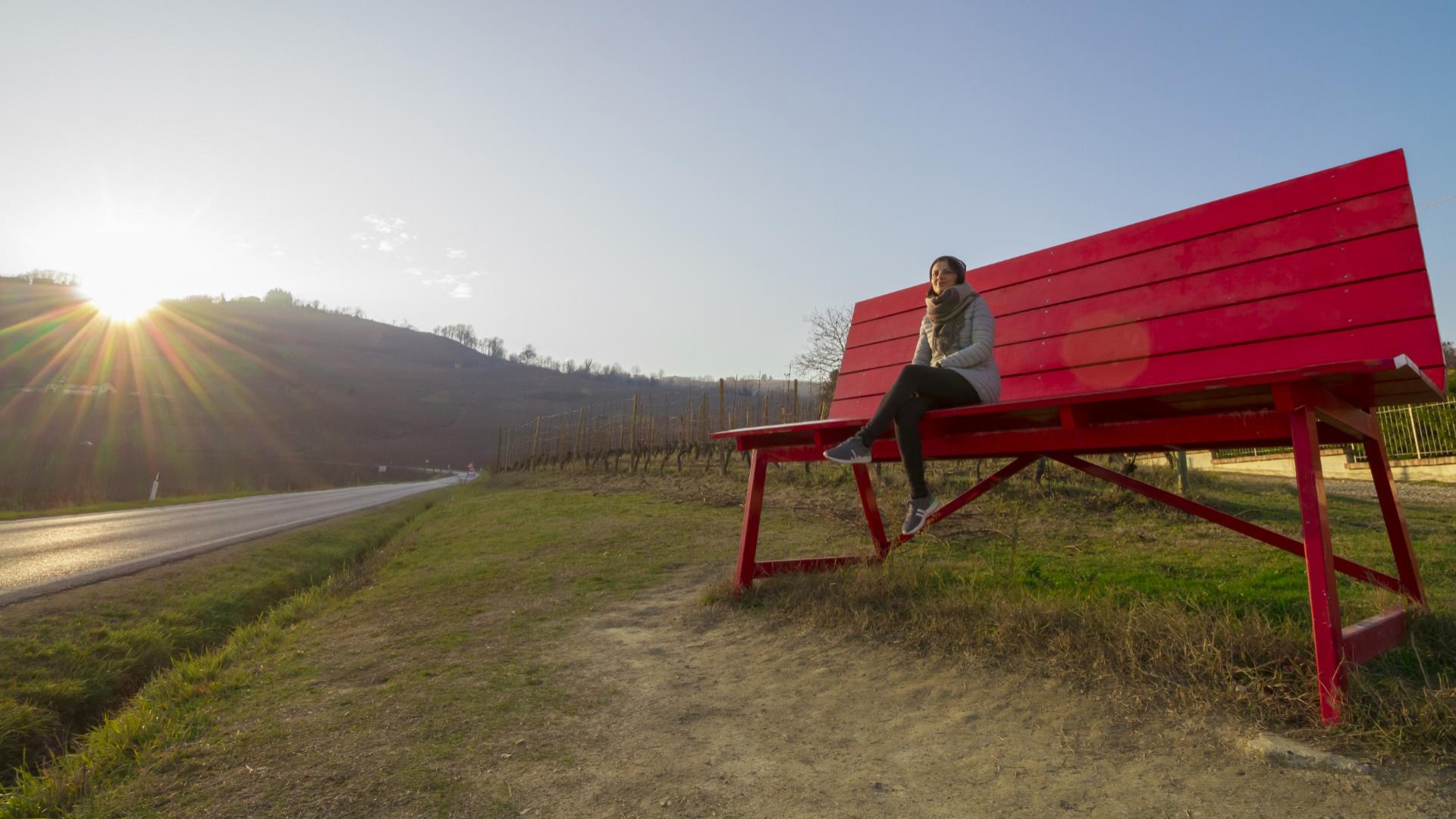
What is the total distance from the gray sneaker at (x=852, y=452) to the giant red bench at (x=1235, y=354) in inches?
10.8

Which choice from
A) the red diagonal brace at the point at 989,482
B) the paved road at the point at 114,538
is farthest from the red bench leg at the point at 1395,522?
the paved road at the point at 114,538

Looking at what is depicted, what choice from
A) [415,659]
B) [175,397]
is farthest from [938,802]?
[175,397]

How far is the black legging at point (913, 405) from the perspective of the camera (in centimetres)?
349

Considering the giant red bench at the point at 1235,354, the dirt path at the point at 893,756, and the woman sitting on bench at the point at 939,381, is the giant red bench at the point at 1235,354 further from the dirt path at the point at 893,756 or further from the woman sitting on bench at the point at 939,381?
the dirt path at the point at 893,756

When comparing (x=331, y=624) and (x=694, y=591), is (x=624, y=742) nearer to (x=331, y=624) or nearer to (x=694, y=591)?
(x=694, y=591)

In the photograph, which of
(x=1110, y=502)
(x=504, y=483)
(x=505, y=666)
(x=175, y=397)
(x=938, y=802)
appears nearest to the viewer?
(x=938, y=802)

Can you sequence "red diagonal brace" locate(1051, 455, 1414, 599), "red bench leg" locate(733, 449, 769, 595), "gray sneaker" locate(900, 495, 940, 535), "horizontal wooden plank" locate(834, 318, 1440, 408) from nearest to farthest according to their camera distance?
"horizontal wooden plank" locate(834, 318, 1440, 408)
"red diagonal brace" locate(1051, 455, 1414, 599)
"gray sneaker" locate(900, 495, 940, 535)
"red bench leg" locate(733, 449, 769, 595)

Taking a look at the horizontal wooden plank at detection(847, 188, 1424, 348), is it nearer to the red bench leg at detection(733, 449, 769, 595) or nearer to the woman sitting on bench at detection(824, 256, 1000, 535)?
the woman sitting on bench at detection(824, 256, 1000, 535)

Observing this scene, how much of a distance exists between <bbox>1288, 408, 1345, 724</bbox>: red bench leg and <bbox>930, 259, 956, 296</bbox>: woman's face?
1.84 m

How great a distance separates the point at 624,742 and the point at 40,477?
114ft

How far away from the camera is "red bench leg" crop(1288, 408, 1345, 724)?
2.30 metres

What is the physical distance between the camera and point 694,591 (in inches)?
211

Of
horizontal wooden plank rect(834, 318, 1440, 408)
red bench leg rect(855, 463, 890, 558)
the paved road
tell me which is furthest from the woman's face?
the paved road

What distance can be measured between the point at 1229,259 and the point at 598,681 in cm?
384
